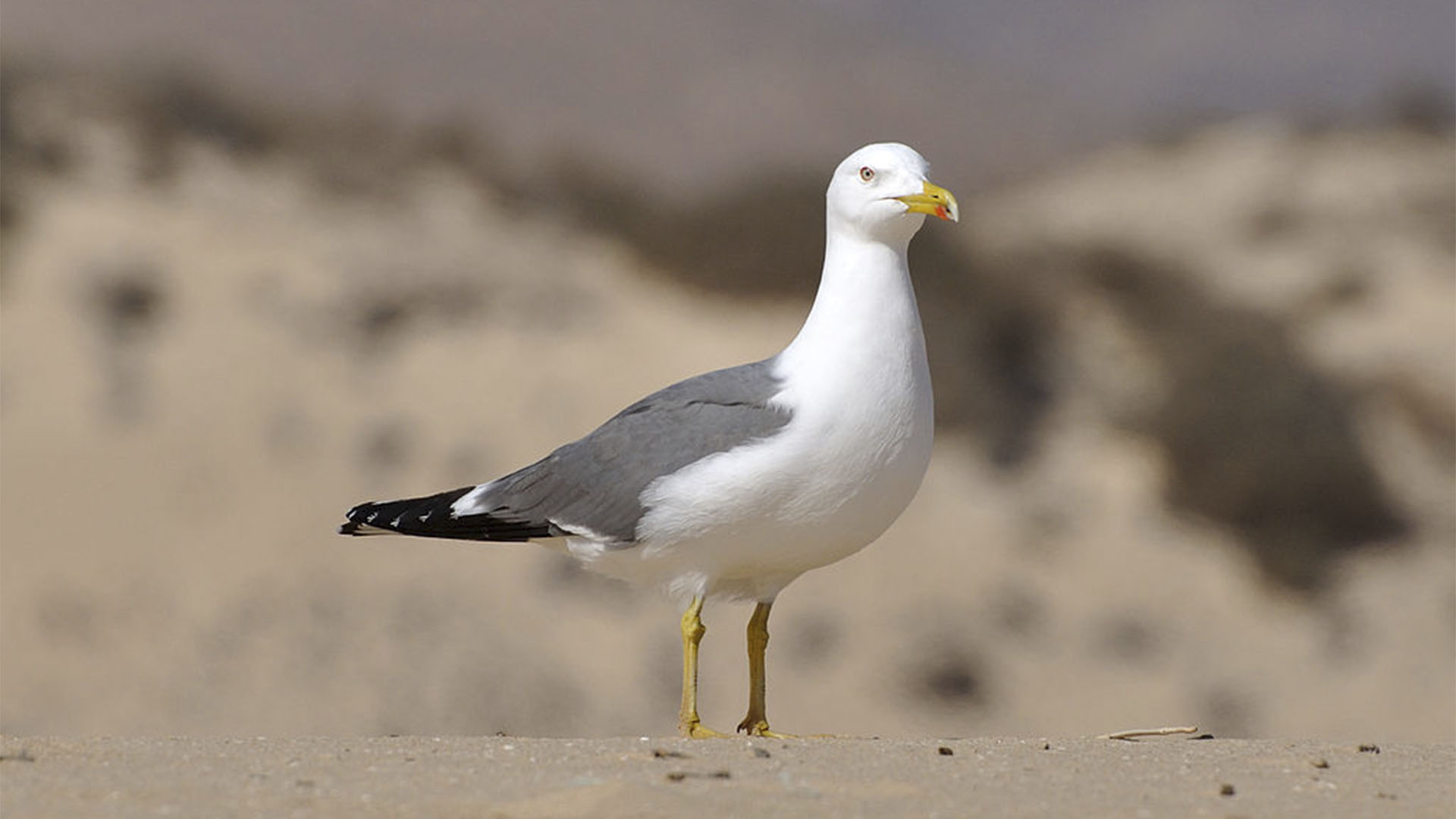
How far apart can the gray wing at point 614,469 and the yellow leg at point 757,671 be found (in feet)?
2.31

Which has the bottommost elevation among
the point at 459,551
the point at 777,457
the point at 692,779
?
the point at 692,779

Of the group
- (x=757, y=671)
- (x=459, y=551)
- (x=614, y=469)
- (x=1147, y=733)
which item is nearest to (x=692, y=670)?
(x=757, y=671)

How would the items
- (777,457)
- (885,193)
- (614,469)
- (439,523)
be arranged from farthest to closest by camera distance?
1. (439,523)
2. (614,469)
3. (885,193)
4. (777,457)

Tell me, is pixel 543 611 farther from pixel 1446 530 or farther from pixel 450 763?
pixel 450 763

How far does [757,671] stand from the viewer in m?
7.62

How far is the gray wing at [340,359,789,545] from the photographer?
23.8 feet

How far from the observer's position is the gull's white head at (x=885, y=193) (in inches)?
289

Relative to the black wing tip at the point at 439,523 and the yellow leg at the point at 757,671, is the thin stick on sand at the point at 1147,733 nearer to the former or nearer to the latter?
the yellow leg at the point at 757,671

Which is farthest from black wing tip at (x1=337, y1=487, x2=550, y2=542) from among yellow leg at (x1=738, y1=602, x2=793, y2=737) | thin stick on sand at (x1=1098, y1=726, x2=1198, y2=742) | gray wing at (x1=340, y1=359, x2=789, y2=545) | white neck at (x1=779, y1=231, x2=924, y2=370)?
thin stick on sand at (x1=1098, y1=726, x2=1198, y2=742)

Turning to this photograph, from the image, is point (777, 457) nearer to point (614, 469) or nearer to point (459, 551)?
point (614, 469)

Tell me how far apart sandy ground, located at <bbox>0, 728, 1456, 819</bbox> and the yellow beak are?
1993mm

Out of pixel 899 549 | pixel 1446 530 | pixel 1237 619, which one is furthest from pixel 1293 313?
pixel 899 549

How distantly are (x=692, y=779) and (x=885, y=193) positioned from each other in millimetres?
2812

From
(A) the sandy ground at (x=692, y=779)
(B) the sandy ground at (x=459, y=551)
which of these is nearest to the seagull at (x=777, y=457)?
(A) the sandy ground at (x=692, y=779)
